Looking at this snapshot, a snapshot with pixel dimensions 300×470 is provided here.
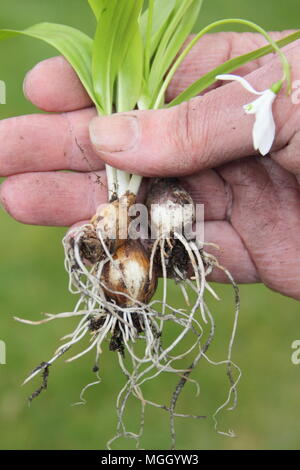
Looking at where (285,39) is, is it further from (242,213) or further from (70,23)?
(70,23)

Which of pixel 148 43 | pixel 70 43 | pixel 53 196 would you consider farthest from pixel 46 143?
pixel 148 43

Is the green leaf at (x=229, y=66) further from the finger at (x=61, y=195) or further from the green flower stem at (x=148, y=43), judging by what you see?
the finger at (x=61, y=195)

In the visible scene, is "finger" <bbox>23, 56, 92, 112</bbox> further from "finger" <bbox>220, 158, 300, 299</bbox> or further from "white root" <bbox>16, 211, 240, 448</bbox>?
"finger" <bbox>220, 158, 300, 299</bbox>

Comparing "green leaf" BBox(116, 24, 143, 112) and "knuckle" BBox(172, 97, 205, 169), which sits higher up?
"green leaf" BBox(116, 24, 143, 112)

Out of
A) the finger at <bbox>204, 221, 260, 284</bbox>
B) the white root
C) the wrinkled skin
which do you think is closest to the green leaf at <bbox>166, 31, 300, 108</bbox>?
the wrinkled skin

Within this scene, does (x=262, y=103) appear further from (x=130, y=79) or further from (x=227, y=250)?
(x=227, y=250)

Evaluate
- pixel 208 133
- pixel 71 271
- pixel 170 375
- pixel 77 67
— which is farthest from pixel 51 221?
pixel 170 375

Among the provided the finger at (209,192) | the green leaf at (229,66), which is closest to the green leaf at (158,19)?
the green leaf at (229,66)
